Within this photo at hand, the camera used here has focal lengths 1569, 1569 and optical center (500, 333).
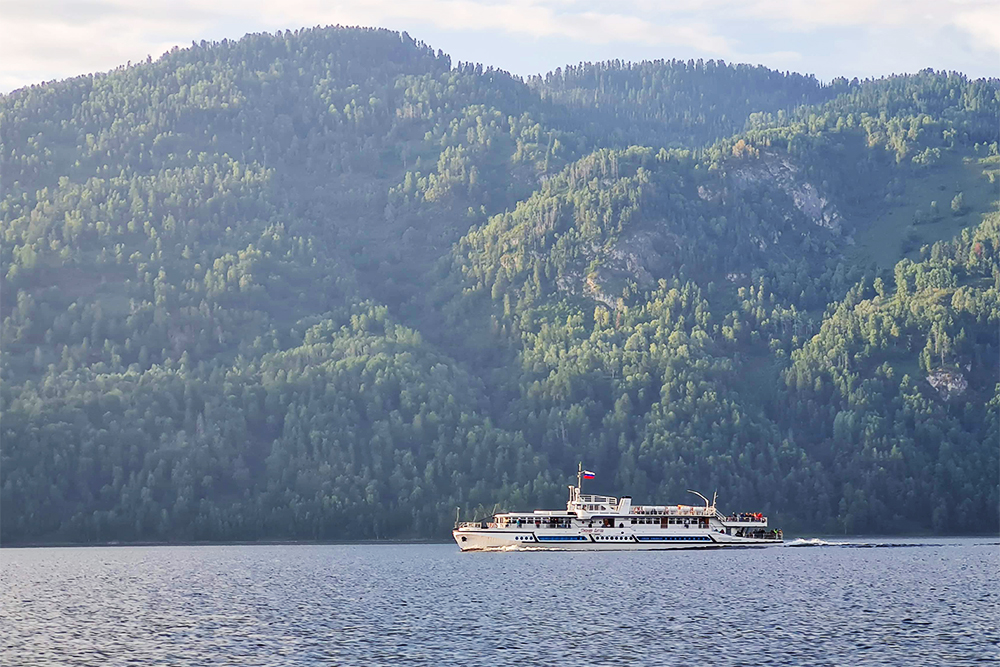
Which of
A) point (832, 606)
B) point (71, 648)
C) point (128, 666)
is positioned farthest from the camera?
point (832, 606)

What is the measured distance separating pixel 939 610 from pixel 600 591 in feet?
152

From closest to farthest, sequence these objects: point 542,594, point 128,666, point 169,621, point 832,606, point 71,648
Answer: point 128,666, point 71,648, point 169,621, point 832,606, point 542,594

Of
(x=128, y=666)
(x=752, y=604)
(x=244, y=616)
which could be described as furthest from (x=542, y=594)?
(x=128, y=666)

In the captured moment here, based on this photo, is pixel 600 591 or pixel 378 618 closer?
pixel 378 618

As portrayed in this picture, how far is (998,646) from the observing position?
437ft

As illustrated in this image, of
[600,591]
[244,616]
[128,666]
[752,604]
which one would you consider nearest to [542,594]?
[600,591]

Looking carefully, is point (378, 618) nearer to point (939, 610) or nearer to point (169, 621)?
point (169, 621)

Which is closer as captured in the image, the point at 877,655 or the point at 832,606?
the point at 877,655

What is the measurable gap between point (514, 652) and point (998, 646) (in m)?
41.1

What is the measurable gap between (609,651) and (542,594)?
60986 mm

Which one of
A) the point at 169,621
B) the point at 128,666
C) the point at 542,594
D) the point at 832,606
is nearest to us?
the point at 128,666

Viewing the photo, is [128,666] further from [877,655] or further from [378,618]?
[877,655]

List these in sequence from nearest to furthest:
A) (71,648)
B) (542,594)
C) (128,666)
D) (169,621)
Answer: (128,666)
(71,648)
(169,621)
(542,594)

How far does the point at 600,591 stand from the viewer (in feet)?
648
